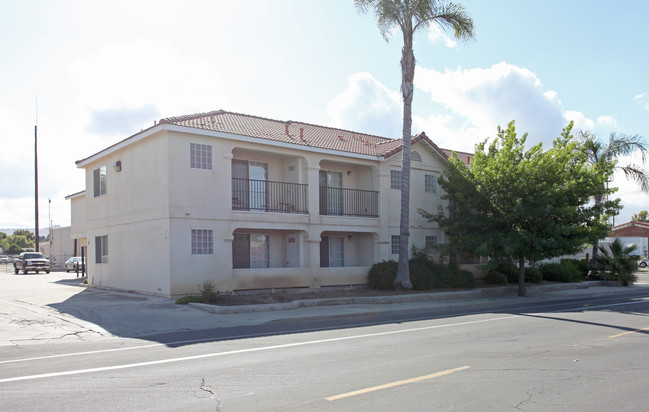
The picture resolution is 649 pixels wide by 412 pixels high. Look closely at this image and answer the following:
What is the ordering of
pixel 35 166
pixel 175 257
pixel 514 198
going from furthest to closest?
1. pixel 35 166
2. pixel 514 198
3. pixel 175 257

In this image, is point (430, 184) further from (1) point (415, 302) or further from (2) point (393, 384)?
(2) point (393, 384)

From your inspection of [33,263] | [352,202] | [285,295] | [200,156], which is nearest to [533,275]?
[352,202]

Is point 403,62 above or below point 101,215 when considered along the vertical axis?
above

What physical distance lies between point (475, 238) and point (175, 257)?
11.8 m

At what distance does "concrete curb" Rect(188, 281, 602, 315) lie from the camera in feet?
51.9

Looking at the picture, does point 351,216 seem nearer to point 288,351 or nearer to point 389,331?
point 389,331

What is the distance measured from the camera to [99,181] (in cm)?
2439

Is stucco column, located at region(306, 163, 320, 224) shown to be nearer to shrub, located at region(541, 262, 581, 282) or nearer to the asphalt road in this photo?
the asphalt road

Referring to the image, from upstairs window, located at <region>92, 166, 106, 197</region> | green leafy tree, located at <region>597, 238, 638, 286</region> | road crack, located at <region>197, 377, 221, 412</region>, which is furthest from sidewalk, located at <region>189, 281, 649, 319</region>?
upstairs window, located at <region>92, 166, 106, 197</region>

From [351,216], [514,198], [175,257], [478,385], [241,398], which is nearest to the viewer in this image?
[241,398]

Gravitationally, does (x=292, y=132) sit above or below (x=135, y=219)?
above

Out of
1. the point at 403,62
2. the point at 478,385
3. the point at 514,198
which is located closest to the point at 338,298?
the point at 514,198

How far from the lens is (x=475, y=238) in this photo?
2208 centimetres

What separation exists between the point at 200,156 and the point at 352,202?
26.1ft
